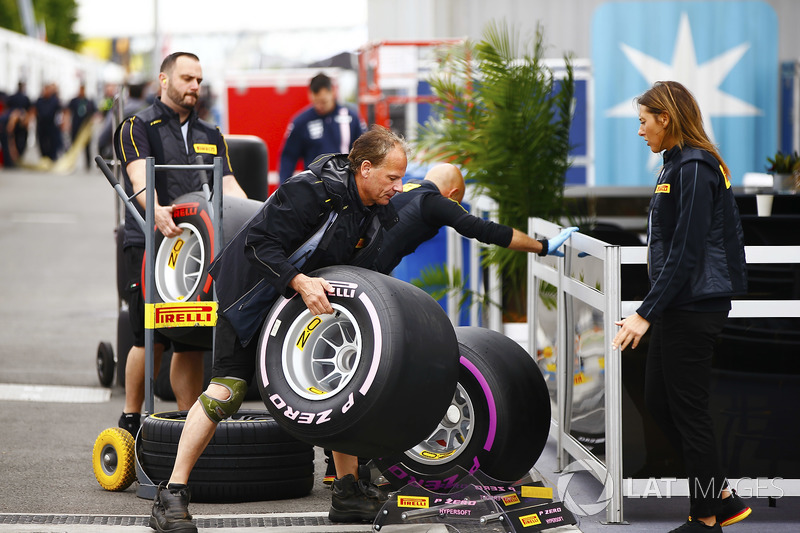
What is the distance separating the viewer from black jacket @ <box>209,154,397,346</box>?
438cm

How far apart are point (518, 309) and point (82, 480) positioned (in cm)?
308

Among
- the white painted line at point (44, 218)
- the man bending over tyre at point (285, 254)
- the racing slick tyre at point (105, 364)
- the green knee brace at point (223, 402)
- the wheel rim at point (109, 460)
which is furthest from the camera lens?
the white painted line at point (44, 218)

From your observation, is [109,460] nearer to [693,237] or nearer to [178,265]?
[178,265]

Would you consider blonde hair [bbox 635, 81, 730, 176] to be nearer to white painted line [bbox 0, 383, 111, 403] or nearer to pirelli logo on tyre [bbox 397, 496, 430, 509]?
pirelli logo on tyre [bbox 397, 496, 430, 509]

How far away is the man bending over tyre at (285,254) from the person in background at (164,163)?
1.25 metres

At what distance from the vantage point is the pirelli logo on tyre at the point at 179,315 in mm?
5223

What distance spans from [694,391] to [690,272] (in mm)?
474

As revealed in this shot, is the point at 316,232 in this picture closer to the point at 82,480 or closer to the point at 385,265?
the point at 385,265

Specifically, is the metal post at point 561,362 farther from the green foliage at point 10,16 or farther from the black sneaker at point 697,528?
the green foliage at point 10,16

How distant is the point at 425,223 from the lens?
5.42m

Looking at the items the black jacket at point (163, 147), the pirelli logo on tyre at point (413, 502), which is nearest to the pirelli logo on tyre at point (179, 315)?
the black jacket at point (163, 147)

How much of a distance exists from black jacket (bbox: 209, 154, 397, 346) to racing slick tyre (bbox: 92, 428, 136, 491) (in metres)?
1.06

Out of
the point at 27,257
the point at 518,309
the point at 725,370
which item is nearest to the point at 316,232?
the point at 725,370

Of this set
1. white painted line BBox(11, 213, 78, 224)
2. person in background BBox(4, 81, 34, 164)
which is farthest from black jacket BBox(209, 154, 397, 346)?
person in background BBox(4, 81, 34, 164)
